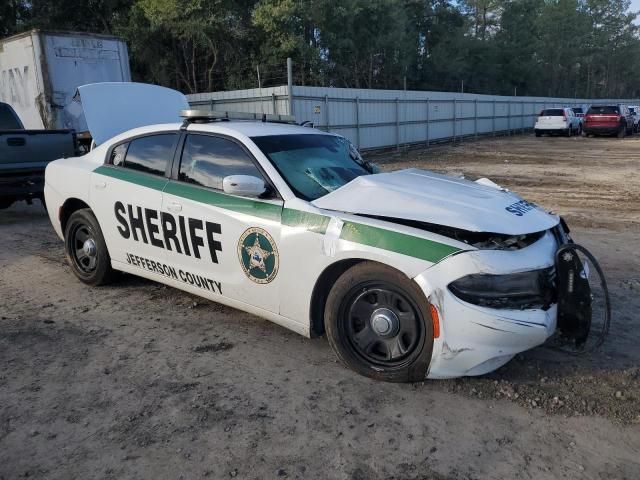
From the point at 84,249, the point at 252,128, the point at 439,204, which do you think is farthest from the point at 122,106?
the point at 439,204

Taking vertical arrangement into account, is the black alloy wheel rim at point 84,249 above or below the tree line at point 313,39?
below

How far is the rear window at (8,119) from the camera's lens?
999cm

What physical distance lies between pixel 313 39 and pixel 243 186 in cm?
2936

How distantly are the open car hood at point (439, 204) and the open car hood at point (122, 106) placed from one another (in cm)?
386

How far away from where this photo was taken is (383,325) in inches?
130

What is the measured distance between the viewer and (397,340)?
333 centimetres

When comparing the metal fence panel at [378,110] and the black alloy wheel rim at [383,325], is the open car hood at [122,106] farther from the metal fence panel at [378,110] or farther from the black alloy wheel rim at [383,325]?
the metal fence panel at [378,110]

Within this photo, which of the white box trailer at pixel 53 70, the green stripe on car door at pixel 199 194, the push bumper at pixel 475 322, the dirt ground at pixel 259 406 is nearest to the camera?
the dirt ground at pixel 259 406

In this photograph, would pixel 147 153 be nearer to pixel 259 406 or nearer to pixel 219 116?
pixel 219 116

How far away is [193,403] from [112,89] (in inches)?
216

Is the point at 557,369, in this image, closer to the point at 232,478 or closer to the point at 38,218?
the point at 232,478

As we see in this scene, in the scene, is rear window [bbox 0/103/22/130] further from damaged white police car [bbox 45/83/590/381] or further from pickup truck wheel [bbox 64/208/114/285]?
damaged white police car [bbox 45/83/590/381]

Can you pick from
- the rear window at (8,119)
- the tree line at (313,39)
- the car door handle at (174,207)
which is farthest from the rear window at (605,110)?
the car door handle at (174,207)

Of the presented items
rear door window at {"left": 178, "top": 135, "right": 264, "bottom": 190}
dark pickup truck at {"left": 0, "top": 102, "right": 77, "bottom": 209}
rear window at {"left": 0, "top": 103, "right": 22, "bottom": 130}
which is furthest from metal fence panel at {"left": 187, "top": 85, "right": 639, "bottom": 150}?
rear door window at {"left": 178, "top": 135, "right": 264, "bottom": 190}
